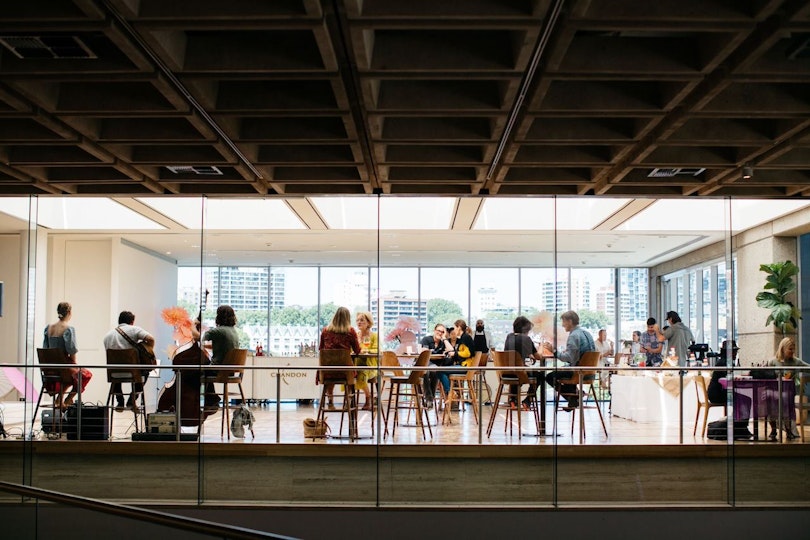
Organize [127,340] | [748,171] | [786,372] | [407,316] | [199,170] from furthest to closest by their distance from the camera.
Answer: [127,340] < [786,372] < [407,316] < [199,170] < [748,171]

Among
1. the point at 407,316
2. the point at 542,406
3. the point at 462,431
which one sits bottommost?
the point at 462,431

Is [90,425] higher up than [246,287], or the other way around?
[246,287]

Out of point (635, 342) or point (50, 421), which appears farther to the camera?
point (50, 421)

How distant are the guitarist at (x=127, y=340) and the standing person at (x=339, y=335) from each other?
5.18 feet

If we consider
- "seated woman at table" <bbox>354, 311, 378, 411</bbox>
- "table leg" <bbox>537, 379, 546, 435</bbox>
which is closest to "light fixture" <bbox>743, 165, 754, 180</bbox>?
"table leg" <bbox>537, 379, 546, 435</bbox>

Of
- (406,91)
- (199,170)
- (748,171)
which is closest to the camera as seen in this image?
(406,91)

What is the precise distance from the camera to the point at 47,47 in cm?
457

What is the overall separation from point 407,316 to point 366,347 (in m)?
0.45

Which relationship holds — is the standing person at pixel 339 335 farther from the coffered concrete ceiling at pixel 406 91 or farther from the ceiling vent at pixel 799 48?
the ceiling vent at pixel 799 48

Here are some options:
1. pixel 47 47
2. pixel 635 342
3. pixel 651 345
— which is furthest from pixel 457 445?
pixel 47 47

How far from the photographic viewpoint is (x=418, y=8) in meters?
3.99

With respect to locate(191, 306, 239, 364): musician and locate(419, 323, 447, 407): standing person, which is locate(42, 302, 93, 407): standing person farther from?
locate(419, 323, 447, 407): standing person

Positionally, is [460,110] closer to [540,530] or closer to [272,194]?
[272,194]

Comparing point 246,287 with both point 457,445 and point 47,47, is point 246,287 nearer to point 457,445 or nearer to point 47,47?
point 457,445
